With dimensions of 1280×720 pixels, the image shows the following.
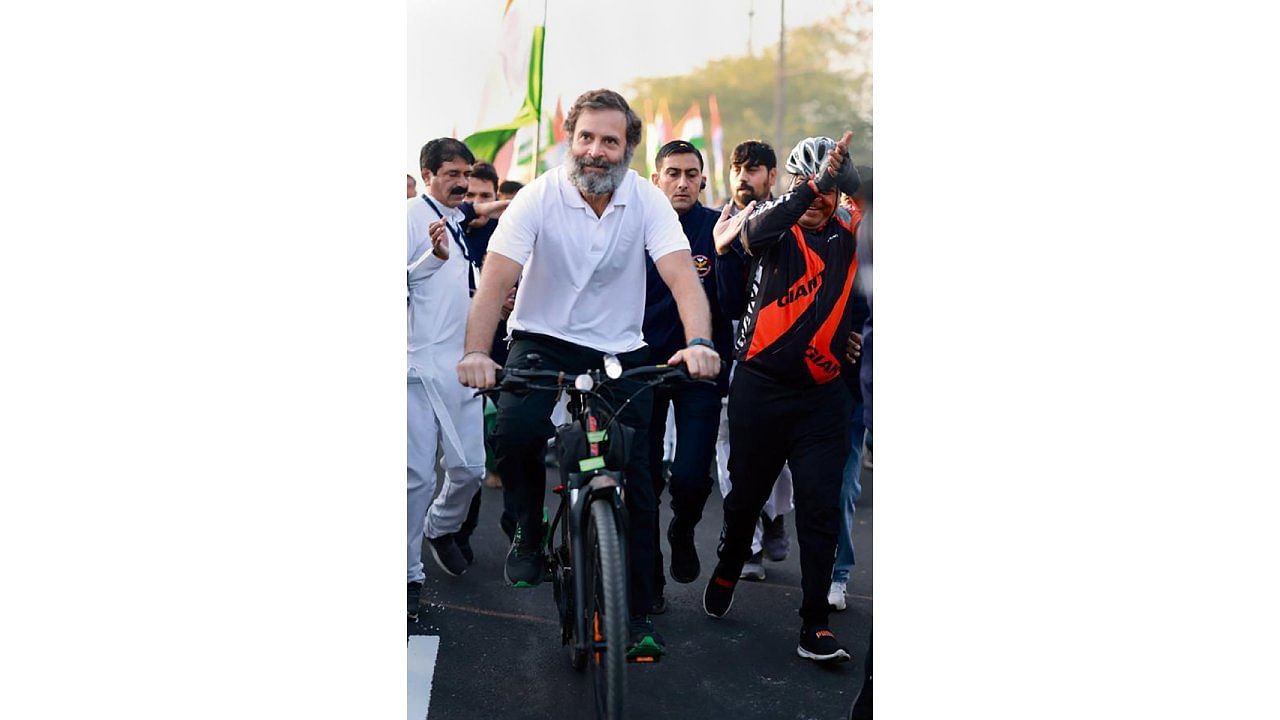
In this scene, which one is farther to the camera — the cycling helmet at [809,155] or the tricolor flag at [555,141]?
the tricolor flag at [555,141]

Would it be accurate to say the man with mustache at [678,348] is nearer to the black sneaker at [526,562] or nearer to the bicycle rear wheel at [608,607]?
the black sneaker at [526,562]

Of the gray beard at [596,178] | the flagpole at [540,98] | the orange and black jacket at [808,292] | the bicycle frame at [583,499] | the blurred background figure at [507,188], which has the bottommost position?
the bicycle frame at [583,499]

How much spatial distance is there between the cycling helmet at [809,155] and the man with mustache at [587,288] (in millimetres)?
467

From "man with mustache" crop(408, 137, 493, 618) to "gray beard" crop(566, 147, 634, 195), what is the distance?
0.60 meters

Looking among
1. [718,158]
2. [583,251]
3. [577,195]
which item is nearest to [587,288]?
[583,251]

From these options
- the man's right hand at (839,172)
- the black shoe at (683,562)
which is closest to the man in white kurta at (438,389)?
the black shoe at (683,562)

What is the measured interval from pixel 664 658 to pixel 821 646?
0.55 meters

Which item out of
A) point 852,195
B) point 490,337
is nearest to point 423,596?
point 490,337

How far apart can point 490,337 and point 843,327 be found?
134 centimetres

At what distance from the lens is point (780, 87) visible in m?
4.95

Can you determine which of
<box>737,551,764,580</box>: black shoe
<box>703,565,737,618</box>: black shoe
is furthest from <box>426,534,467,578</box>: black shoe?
<box>737,551,764,580</box>: black shoe

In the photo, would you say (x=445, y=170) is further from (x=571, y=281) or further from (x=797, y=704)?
(x=797, y=704)

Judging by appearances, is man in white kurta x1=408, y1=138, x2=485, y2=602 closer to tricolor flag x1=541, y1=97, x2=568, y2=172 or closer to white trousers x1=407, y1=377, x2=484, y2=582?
white trousers x1=407, y1=377, x2=484, y2=582

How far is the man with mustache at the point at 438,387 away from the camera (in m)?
4.85
